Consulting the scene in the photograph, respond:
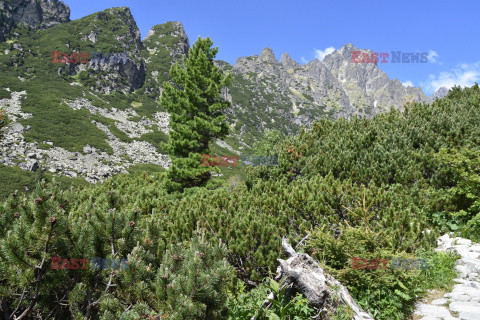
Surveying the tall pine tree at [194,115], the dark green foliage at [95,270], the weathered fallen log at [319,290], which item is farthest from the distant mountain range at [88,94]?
the dark green foliage at [95,270]

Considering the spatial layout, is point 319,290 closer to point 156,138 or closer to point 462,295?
point 462,295

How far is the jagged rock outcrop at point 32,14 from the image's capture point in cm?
8270

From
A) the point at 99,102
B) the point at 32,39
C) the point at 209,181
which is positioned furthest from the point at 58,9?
the point at 209,181

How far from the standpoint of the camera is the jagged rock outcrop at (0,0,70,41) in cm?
8270

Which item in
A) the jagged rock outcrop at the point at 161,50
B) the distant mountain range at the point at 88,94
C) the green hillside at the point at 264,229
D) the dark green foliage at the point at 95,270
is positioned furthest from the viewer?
the jagged rock outcrop at the point at 161,50

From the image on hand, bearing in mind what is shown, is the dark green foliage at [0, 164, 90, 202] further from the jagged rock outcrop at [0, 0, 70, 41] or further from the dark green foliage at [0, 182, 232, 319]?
the jagged rock outcrop at [0, 0, 70, 41]

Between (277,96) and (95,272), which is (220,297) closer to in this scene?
(95,272)

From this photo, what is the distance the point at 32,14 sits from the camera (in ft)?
303

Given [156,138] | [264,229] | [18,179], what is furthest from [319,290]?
[156,138]

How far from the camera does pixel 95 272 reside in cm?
284

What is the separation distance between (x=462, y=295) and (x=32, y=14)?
129 meters

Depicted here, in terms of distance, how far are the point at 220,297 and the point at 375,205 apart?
4.81 m

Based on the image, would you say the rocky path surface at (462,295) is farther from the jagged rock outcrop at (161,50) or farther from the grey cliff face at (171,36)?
the grey cliff face at (171,36)

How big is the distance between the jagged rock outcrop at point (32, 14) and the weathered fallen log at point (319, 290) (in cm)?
11037
